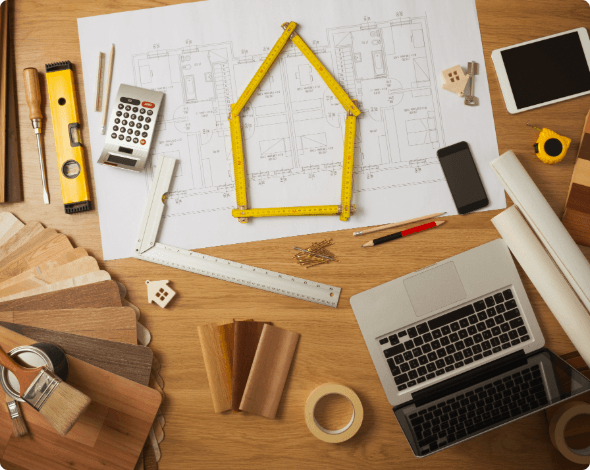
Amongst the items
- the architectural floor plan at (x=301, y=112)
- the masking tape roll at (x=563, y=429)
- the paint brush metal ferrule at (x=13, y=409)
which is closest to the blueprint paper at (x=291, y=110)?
the architectural floor plan at (x=301, y=112)

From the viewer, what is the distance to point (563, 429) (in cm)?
118

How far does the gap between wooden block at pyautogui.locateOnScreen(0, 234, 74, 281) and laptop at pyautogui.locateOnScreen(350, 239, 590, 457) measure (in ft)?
2.76

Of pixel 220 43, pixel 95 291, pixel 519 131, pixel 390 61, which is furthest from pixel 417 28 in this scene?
pixel 95 291

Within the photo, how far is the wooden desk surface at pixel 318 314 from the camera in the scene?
4.06 feet

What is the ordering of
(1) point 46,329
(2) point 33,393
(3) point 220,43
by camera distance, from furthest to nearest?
(3) point 220,43, (1) point 46,329, (2) point 33,393

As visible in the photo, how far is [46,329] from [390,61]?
3.97 feet

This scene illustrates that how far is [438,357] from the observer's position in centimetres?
119

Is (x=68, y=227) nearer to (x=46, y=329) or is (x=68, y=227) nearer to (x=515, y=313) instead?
(x=46, y=329)

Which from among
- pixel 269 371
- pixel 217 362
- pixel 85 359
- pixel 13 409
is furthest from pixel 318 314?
pixel 13 409

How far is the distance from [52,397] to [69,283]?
31 cm

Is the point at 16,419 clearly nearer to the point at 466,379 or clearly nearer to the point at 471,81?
the point at 466,379

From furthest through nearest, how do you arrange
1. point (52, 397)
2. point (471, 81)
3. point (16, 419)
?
point (471, 81) → point (16, 419) → point (52, 397)

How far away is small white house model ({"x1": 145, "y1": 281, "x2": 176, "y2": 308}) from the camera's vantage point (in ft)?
4.04

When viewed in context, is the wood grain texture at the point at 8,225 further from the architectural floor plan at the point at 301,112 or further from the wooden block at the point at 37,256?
the architectural floor plan at the point at 301,112
